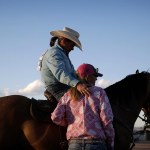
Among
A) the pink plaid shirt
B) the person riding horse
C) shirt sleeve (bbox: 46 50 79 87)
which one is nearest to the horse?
the person riding horse

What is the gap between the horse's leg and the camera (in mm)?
6742

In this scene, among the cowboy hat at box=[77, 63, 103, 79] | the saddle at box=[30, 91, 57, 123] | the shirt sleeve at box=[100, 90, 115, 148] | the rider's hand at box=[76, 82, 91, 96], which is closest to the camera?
the shirt sleeve at box=[100, 90, 115, 148]

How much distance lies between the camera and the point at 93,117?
565 centimetres

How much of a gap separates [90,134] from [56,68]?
1701mm

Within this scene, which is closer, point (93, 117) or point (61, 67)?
point (93, 117)

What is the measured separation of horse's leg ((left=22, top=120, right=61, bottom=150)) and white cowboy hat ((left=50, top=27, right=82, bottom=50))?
5.66ft

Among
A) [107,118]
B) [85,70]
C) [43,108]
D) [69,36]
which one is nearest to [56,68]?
[43,108]

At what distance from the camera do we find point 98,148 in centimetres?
552

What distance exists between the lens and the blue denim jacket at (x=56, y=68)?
21.8 feet

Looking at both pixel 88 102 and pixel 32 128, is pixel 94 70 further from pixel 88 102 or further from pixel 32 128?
pixel 32 128

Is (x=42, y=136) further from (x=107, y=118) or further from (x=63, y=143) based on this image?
(x=107, y=118)

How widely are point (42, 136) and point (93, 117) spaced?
148 cm

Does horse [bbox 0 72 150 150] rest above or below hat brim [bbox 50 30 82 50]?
below

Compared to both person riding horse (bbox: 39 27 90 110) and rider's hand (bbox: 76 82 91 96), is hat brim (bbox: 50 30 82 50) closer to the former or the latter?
person riding horse (bbox: 39 27 90 110)
